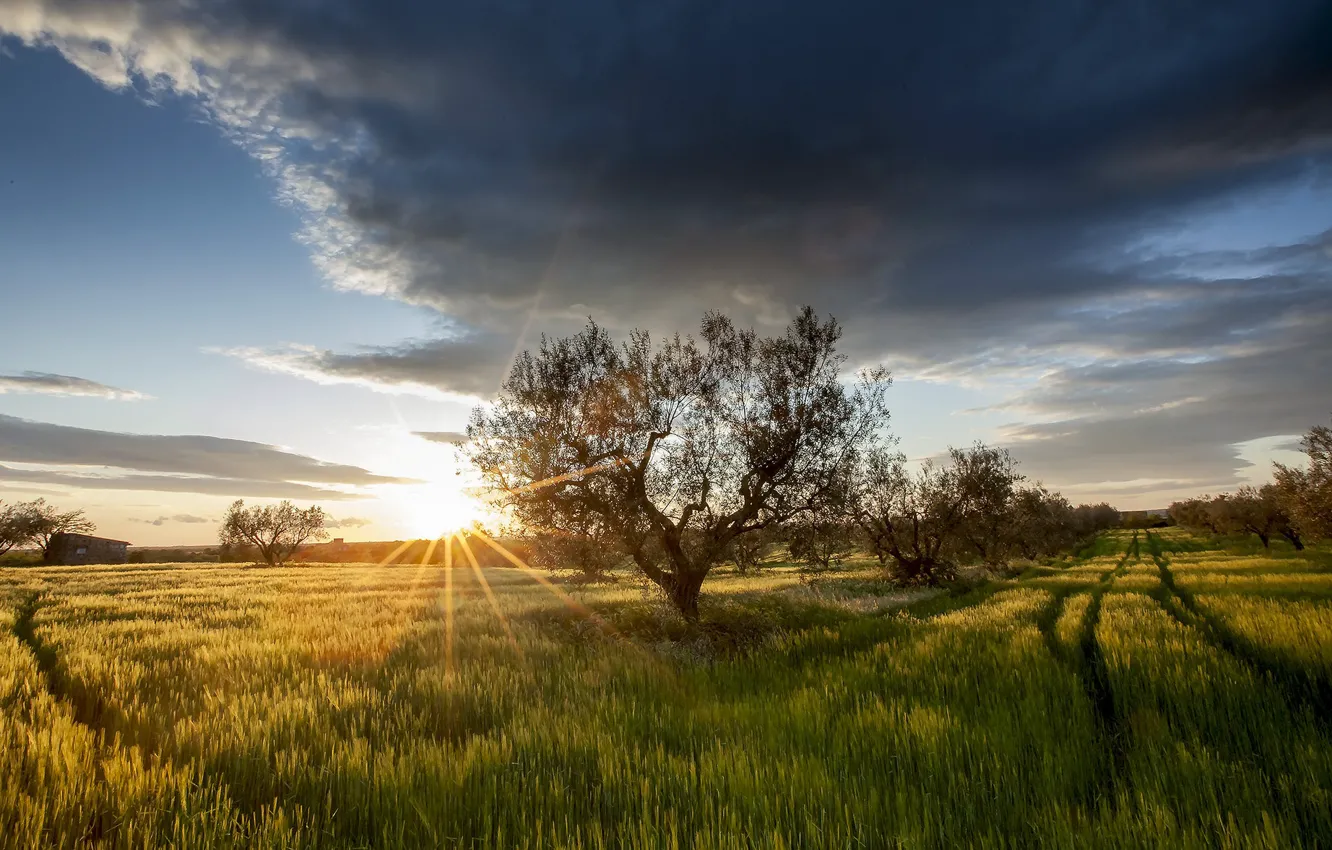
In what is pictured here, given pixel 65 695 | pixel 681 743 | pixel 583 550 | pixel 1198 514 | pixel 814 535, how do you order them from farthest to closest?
1. pixel 1198 514
2. pixel 814 535
3. pixel 583 550
4. pixel 65 695
5. pixel 681 743

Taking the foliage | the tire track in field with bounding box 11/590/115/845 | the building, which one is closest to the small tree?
the tire track in field with bounding box 11/590/115/845

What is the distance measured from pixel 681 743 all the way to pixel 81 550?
126338 millimetres

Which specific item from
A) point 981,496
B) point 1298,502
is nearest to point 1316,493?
point 1298,502

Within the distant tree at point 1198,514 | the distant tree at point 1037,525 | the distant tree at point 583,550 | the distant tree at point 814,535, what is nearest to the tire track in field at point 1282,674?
the distant tree at point 814,535

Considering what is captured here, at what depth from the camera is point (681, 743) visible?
6.07 meters

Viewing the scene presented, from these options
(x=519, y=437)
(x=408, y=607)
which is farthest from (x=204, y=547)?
(x=519, y=437)

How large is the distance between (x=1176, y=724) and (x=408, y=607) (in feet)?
82.9

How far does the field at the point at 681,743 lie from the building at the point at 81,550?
359 ft

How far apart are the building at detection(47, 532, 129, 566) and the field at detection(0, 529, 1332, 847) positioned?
109406mm

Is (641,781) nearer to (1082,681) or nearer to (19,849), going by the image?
(19,849)

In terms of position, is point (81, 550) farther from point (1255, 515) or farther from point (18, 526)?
point (1255, 515)

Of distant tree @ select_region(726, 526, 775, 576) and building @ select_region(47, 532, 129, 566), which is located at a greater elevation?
distant tree @ select_region(726, 526, 775, 576)

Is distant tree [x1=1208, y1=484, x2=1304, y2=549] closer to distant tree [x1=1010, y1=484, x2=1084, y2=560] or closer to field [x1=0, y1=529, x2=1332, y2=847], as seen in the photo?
distant tree [x1=1010, y1=484, x2=1084, y2=560]

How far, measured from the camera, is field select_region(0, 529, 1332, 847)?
4129 mm
